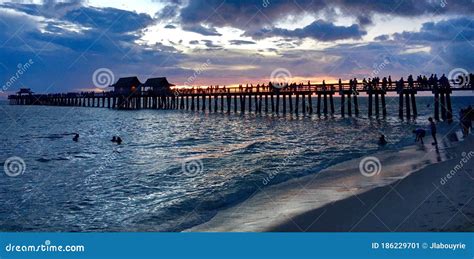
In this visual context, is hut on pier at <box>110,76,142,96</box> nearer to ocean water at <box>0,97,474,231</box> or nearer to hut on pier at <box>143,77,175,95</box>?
hut on pier at <box>143,77,175,95</box>

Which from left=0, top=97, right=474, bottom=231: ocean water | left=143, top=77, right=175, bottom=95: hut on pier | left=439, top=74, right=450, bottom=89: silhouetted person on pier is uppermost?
left=143, top=77, right=175, bottom=95: hut on pier

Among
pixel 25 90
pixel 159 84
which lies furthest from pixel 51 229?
pixel 25 90

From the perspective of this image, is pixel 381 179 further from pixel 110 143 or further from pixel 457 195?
pixel 110 143

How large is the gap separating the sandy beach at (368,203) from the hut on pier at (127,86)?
62184 mm

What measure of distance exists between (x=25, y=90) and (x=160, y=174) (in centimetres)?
10557

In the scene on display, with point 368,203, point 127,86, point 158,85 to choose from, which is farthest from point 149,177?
point 127,86

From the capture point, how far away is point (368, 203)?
844 cm

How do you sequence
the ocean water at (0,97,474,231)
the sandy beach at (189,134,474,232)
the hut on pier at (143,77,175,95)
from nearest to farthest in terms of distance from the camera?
1. the sandy beach at (189,134,474,232)
2. the ocean water at (0,97,474,231)
3. the hut on pier at (143,77,175,95)

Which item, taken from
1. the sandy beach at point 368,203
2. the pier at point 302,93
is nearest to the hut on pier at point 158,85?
the pier at point 302,93

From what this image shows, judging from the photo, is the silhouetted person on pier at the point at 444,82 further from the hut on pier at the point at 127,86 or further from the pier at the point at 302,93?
the hut on pier at the point at 127,86

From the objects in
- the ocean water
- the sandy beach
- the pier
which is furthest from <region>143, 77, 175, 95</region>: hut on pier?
the sandy beach

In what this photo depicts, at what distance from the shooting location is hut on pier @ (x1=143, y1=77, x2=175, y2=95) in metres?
66.2

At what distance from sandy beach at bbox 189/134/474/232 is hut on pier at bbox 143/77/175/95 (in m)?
55.5

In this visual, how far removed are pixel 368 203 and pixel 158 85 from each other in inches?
2460
